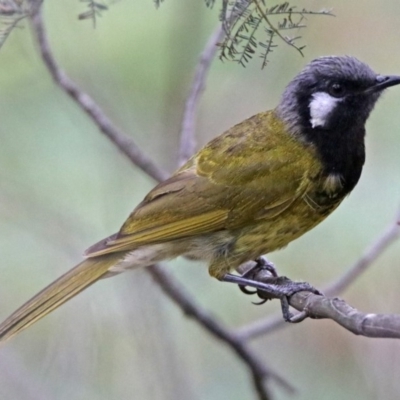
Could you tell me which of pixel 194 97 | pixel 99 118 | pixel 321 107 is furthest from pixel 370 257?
pixel 99 118

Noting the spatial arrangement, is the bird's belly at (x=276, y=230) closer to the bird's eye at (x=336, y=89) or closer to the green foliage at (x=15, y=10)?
the bird's eye at (x=336, y=89)

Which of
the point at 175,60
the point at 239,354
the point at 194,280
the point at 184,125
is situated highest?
the point at 175,60

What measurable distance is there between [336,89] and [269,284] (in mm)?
892

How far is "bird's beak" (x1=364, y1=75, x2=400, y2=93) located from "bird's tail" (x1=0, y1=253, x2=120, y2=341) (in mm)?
1334

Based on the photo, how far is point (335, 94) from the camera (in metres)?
3.59

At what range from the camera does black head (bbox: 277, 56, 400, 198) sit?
352 centimetres

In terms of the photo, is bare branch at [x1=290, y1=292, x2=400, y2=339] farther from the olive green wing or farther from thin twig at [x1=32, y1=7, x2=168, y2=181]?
thin twig at [x1=32, y1=7, x2=168, y2=181]

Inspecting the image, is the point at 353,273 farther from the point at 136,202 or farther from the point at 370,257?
the point at 136,202

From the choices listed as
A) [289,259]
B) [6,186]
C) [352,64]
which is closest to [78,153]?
[6,186]

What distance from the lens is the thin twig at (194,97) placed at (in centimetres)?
400

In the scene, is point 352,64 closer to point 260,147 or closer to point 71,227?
point 260,147

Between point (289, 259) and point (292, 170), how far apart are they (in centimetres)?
152

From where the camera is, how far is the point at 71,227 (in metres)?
4.51

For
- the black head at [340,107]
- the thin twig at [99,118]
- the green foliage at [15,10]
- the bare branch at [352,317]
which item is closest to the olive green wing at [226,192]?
the black head at [340,107]
